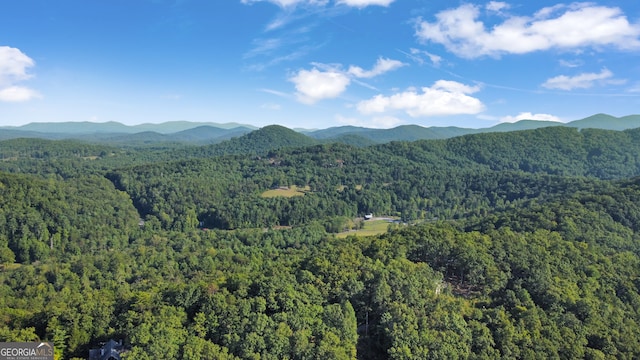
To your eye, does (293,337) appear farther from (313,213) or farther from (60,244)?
(313,213)

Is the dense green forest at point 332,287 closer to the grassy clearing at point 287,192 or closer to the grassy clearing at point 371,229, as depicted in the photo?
the grassy clearing at point 371,229

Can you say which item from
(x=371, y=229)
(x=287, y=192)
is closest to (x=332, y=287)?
(x=371, y=229)

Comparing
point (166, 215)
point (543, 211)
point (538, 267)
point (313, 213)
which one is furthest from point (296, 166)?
point (538, 267)

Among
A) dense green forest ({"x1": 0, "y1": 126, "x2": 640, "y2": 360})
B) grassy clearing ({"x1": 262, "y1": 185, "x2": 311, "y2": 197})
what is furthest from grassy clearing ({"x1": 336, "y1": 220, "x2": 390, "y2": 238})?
grassy clearing ({"x1": 262, "y1": 185, "x2": 311, "y2": 197})

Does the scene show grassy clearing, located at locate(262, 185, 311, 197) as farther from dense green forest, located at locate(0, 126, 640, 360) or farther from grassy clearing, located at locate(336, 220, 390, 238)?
dense green forest, located at locate(0, 126, 640, 360)

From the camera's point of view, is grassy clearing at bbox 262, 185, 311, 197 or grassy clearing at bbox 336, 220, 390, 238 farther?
grassy clearing at bbox 262, 185, 311, 197

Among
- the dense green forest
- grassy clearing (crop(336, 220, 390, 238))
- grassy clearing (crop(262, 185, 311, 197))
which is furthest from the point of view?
grassy clearing (crop(262, 185, 311, 197))
